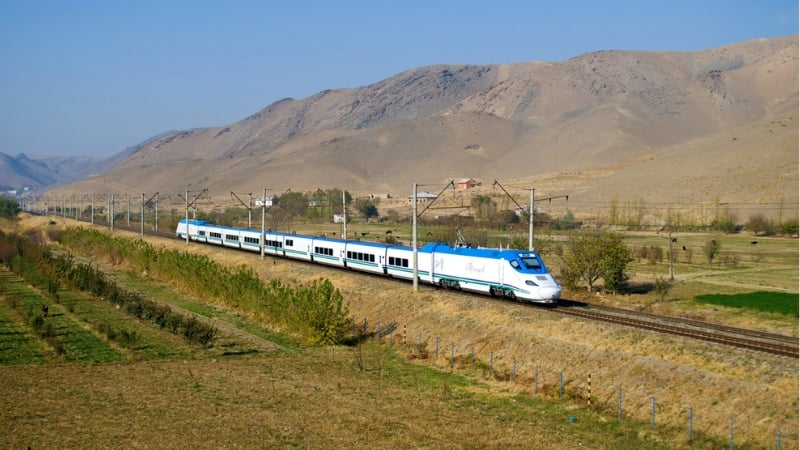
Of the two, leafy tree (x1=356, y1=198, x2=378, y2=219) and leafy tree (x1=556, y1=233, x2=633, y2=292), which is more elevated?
leafy tree (x1=356, y1=198, x2=378, y2=219)

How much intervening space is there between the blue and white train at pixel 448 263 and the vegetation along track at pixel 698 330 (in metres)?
2.06

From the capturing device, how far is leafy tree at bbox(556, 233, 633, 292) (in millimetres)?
53375

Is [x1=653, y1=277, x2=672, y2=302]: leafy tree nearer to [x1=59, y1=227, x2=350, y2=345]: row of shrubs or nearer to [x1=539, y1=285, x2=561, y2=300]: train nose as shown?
[x1=539, y1=285, x2=561, y2=300]: train nose

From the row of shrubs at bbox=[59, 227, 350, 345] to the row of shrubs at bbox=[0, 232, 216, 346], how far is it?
4.47 meters

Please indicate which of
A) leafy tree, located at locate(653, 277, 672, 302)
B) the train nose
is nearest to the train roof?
the train nose

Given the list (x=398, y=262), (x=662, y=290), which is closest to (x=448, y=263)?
(x=398, y=262)

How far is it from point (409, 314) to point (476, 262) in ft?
16.6


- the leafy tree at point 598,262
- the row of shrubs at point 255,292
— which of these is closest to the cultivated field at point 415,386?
the row of shrubs at point 255,292

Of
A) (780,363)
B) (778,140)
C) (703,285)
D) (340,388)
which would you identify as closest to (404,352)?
(340,388)

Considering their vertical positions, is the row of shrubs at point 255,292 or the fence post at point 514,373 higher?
the row of shrubs at point 255,292

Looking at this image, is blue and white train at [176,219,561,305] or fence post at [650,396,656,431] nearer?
fence post at [650,396,656,431]

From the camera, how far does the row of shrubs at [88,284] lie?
44.8m

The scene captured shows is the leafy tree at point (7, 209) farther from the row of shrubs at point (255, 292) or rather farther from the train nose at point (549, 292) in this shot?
the train nose at point (549, 292)

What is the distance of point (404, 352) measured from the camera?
40500 millimetres
